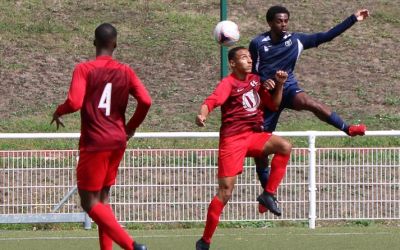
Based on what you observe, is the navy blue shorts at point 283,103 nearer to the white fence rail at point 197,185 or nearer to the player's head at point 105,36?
the player's head at point 105,36

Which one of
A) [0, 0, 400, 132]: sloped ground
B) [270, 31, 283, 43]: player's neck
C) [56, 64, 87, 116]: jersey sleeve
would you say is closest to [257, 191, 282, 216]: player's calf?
[270, 31, 283, 43]: player's neck

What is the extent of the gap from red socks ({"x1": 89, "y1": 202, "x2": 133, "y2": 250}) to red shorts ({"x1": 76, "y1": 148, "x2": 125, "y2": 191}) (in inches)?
7.6

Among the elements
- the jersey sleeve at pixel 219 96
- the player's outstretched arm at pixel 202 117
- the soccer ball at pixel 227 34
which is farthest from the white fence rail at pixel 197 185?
the player's outstretched arm at pixel 202 117

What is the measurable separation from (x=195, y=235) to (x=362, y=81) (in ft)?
36.9

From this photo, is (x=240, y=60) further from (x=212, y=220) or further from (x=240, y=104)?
(x=212, y=220)

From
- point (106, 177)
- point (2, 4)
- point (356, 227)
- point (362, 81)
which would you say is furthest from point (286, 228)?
point (2, 4)

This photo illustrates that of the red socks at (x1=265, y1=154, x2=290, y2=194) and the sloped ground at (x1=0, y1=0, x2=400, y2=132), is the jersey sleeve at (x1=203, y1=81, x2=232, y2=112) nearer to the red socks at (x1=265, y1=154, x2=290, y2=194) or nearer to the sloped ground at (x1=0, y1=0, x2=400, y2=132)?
the red socks at (x1=265, y1=154, x2=290, y2=194)

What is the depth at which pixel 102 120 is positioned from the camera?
991 centimetres

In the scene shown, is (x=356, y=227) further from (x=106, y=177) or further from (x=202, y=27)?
(x=202, y=27)

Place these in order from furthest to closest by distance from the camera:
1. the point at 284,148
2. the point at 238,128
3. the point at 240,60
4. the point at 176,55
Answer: the point at 176,55 → the point at 284,148 → the point at 238,128 → the point at 240,60

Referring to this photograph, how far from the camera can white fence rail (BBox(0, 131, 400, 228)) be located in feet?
51.2

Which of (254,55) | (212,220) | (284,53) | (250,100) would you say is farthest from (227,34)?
(212,220)

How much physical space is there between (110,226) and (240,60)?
2.47 m

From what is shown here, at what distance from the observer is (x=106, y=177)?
33.2 ft
